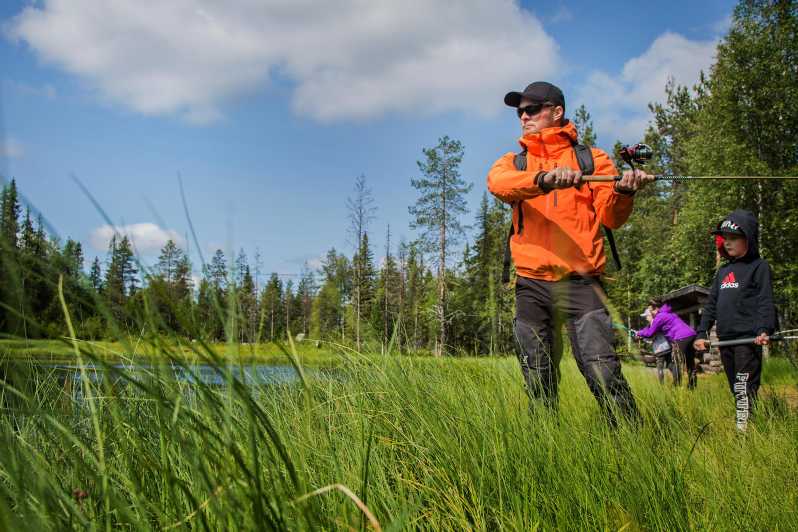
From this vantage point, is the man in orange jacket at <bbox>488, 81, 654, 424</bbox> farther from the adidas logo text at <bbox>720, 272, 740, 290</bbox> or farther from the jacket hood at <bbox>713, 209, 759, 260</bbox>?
the adidas logo text at <bbox>720, 272, 740, 290</bbox>

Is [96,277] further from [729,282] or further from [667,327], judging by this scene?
[667,327]

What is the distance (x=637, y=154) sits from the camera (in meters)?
3.19

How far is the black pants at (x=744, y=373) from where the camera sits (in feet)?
14.3

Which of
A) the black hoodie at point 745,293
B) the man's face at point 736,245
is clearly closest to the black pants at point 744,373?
the black hoodie at point 745,293

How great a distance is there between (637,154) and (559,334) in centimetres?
120

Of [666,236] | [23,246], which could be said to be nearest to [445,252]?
[666,236]

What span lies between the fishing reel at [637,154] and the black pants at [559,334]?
0.78 m

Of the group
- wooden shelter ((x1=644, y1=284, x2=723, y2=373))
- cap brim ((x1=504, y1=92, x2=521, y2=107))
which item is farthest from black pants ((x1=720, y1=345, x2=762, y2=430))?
wooden shelter ((x1=644, y1=284, x2=723, y2=373))

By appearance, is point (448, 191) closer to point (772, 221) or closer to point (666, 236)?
point (666, 236)

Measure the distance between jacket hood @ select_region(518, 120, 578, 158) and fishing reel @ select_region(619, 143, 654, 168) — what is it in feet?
1.49

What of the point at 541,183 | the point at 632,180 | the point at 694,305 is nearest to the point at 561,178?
the point at 541,183

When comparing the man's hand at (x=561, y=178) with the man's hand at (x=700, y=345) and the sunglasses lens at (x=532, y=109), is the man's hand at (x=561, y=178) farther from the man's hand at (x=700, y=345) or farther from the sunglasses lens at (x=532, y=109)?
the man's hand at (x=700, y=345)

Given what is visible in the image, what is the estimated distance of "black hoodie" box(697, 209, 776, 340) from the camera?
4.64 metres

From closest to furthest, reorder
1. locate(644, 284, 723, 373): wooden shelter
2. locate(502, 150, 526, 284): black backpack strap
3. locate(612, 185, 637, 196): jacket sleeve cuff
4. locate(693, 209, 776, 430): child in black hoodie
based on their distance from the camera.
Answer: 1. locate(612, 185, 637, 196): jacket sleeve cuff
2. locate(502, 150, 526, 284): black backpack strap
3. locate(693, 209, 776, 430): child in black hoodie
4. locate(644, 284, 723, 373): wooden shelter
